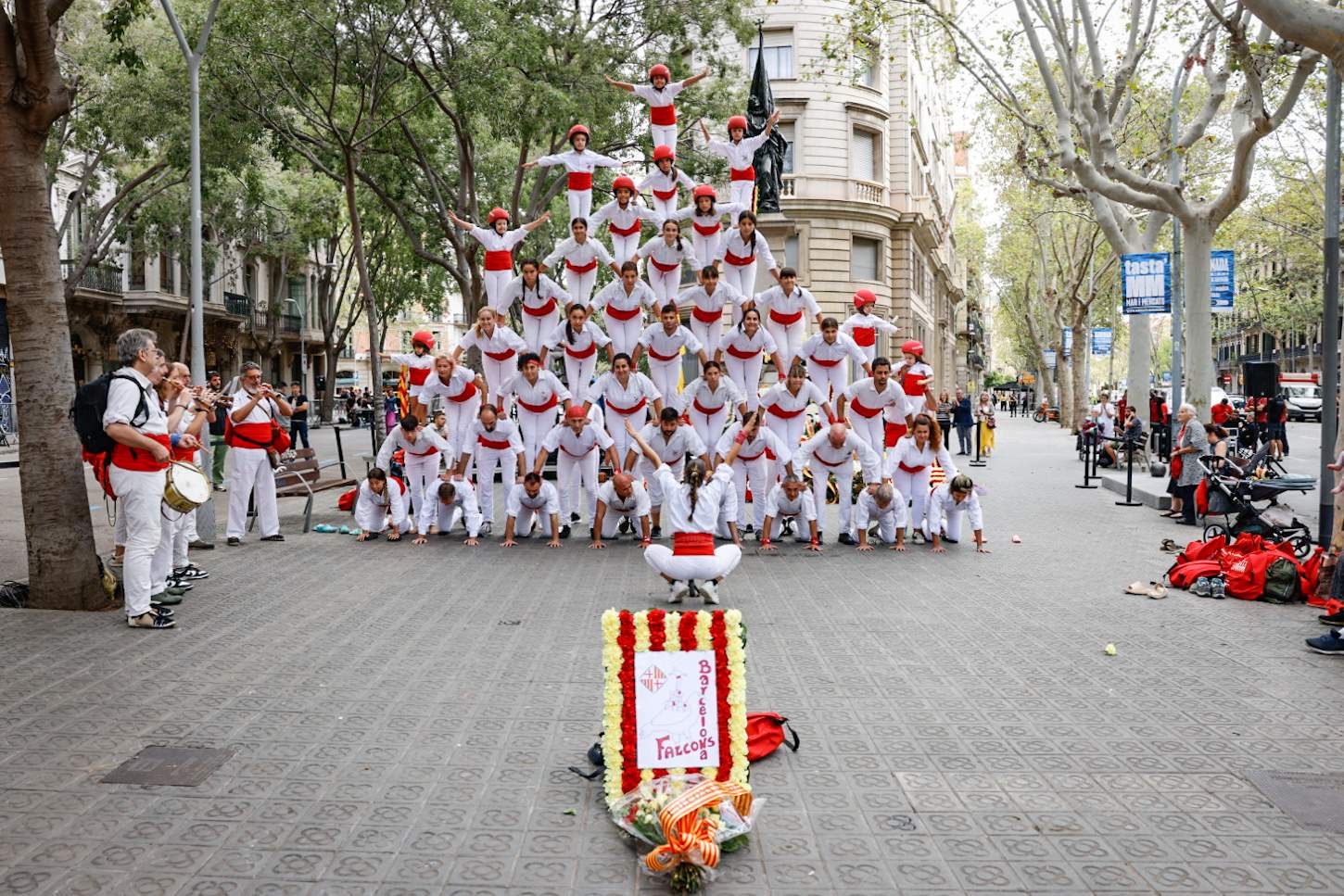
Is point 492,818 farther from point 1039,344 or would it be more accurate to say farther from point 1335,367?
point 1039,344

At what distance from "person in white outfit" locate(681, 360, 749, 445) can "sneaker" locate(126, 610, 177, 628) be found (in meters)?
6.62

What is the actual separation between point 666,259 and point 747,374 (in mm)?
2055

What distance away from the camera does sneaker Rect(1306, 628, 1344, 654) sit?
7320 millimetres

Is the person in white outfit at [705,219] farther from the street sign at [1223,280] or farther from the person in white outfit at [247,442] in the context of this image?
the street sign at [1223,280]

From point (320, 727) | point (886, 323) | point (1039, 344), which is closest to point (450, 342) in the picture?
point (1039, 344)

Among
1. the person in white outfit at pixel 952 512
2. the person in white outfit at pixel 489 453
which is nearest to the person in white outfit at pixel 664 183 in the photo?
the person in white outfit at pixel 489 453

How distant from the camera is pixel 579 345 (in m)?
13.6

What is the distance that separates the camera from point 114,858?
4074 millimetres

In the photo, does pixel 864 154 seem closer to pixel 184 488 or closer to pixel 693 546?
pixel 693 546

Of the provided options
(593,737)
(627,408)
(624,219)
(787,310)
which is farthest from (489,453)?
(593,737)

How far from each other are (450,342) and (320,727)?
103691 mm

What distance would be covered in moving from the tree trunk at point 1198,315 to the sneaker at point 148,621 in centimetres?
1414

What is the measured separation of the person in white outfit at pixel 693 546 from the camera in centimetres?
842

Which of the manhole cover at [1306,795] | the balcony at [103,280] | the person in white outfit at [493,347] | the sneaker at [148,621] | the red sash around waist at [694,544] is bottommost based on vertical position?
the manhole cover at [1306,795]
